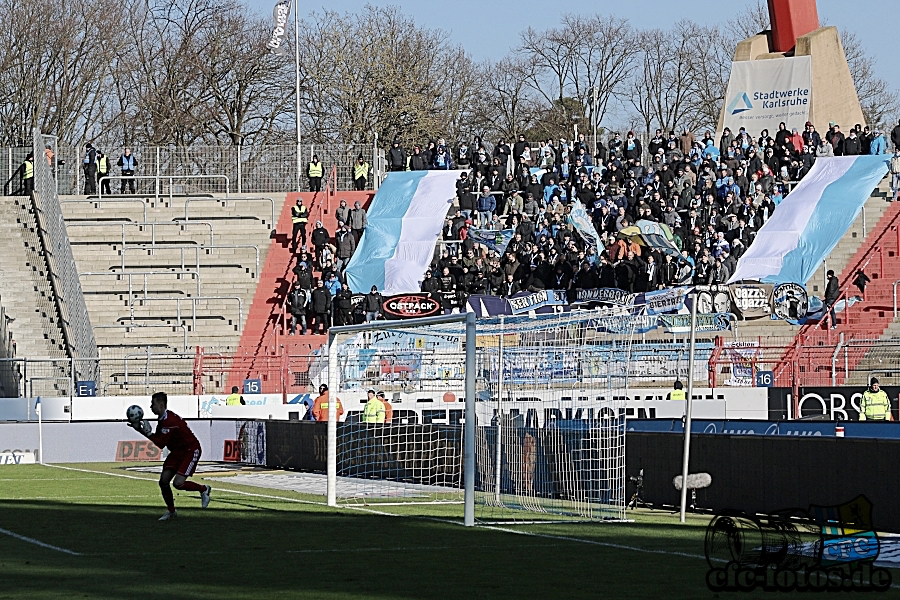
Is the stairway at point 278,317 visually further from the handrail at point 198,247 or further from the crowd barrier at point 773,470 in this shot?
the crowd barrier at point 773,470

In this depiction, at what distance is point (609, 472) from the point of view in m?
19.3

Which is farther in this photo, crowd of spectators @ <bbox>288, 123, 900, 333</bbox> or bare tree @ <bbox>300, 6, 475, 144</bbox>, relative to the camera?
bare tree @ <bbox>300, 6, 475, 144</bbox>

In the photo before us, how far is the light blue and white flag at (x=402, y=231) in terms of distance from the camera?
4328cm

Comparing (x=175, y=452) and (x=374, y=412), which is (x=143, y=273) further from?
(x=175, y=452)

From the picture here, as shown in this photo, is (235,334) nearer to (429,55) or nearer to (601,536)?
(601,536)

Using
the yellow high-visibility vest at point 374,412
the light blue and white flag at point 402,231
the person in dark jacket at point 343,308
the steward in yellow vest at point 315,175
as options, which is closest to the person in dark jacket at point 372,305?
the person in dark jacket at point 343,308

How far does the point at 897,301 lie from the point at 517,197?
12472mm

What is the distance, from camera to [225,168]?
166 ft

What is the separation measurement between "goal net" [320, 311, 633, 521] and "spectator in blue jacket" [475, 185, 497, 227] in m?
18.6

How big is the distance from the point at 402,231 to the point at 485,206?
2751 millimetres

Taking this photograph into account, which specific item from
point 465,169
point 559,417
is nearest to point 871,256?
point 465,169

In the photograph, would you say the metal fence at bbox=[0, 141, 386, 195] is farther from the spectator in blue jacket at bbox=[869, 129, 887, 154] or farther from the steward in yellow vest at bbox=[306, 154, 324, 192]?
the spectator in blue jacket at bbox=[869, 129, 887, 154]

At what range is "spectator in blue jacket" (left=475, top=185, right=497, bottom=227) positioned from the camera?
148 ft

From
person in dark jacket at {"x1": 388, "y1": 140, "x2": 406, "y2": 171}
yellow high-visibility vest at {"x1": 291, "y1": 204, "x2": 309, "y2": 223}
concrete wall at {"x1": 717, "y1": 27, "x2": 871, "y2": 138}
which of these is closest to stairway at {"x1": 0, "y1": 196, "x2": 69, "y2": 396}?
yellow high-visibility vest at {"x1": 291, "y1": 204, "x2": 309, "y2": 223}
